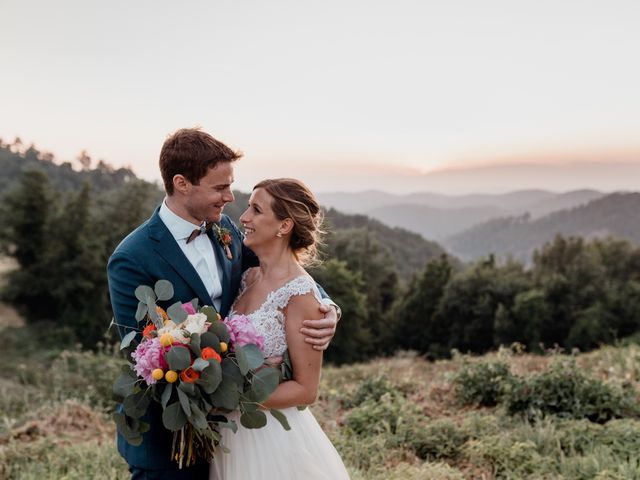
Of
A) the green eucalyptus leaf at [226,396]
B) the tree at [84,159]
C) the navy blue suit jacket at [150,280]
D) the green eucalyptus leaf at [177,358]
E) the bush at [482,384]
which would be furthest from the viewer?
the tree at [84,159]

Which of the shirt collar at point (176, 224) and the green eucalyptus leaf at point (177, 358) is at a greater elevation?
the shirt collar at point (176, 224)

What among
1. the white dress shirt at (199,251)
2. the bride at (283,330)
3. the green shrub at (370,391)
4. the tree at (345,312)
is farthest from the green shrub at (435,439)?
the tree at (345,312)

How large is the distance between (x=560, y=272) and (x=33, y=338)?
3526cm

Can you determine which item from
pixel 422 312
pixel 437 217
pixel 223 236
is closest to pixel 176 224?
pixel 223 236

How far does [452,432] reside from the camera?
596 cm

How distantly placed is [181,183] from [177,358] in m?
1.23

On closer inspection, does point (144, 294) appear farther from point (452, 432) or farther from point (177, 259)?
point (452, 432)

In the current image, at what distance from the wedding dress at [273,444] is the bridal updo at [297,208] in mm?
266

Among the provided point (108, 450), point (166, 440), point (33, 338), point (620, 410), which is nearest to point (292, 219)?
point (166, 440)

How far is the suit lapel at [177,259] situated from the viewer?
3.10 m

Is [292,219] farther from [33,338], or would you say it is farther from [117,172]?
[117,172]

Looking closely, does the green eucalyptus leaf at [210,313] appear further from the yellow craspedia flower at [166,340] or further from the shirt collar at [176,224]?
the shirt collar at [176,224]

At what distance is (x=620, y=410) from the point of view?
21.2 feet

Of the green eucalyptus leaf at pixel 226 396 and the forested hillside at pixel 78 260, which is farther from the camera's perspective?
the forested hillside at pixel 78 260
